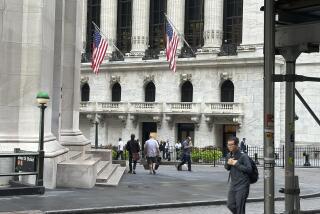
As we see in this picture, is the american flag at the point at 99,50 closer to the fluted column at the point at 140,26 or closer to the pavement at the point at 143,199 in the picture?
the fluted column at the point at 140,26

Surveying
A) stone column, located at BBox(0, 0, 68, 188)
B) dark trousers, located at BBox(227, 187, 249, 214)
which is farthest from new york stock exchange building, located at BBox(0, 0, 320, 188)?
dark trousers, located at BBox(227, 187, 249, 214)

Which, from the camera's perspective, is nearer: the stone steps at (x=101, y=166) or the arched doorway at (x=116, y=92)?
the stone steps at (x=101, y=166)

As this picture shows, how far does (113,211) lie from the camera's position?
14.3 metres

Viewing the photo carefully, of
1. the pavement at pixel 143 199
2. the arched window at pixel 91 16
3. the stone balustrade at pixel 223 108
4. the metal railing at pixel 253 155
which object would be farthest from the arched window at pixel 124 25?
the pavement at pixel 143 199

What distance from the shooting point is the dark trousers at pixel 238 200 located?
1038 cm

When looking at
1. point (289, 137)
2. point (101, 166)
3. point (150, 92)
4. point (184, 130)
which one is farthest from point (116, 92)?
point (289, 137)

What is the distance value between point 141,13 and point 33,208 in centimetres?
4491

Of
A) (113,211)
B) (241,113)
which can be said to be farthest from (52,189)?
(241,113)

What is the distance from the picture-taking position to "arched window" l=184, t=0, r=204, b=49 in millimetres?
54812

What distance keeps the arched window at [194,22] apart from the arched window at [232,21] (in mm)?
2292

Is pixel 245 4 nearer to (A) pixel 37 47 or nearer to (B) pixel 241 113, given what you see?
(B) pixel 241 113

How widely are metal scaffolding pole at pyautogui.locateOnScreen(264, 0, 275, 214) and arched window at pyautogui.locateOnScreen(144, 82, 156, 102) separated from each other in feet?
159

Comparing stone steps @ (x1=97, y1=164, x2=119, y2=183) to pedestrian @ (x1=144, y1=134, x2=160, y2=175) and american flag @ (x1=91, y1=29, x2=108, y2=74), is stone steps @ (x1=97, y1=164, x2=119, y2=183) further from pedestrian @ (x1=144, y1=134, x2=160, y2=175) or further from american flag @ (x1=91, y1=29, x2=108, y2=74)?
american flag @ (x1=91, y1=29, x2=108, y2=74)

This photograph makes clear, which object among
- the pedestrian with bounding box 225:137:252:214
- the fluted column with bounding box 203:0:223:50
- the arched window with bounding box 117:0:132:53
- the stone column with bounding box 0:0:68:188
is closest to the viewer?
the pedestrian with bounding box 225:137:252:214
